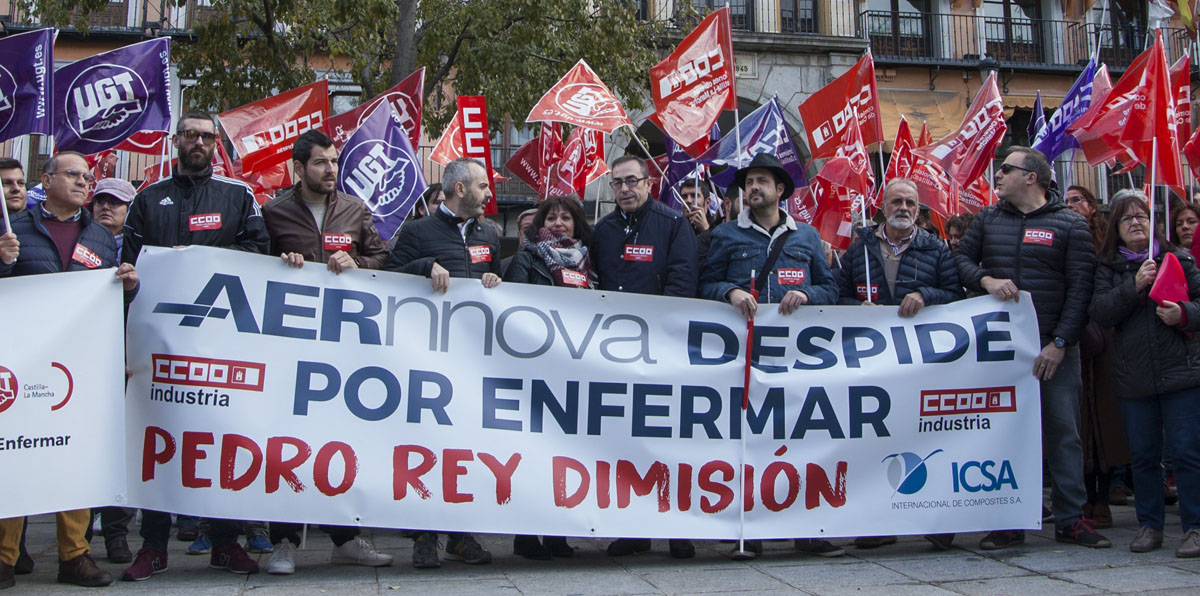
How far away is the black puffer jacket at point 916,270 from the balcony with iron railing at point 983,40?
55.0 ft

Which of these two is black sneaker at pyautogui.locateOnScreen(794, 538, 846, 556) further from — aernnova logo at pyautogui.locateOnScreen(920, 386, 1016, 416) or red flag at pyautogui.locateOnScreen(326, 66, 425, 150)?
red flag at pyautogui.locateOnScreen(326, 66, 425, 150)

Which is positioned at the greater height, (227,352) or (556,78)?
(556,78)

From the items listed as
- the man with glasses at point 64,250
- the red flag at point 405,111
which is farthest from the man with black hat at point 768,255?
the red flag at point 405,111

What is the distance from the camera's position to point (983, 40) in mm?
22906

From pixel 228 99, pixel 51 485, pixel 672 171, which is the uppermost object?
pixel 228 99

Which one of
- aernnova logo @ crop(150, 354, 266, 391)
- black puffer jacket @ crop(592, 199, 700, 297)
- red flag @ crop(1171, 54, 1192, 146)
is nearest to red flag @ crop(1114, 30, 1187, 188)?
red flag @ crop(1171, 54, 1192, 146)

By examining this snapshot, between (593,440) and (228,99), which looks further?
(228,99)

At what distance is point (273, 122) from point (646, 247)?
13.4 ft

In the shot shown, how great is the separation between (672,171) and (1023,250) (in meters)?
5.20

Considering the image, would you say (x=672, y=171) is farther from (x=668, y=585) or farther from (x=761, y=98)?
(x=761, y=98)

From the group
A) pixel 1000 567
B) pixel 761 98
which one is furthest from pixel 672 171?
pixel 761 98

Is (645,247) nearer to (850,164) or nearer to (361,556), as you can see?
(361,556)

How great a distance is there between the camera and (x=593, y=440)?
17.8 feet

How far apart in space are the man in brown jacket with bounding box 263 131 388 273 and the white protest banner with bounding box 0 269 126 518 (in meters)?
0.85
